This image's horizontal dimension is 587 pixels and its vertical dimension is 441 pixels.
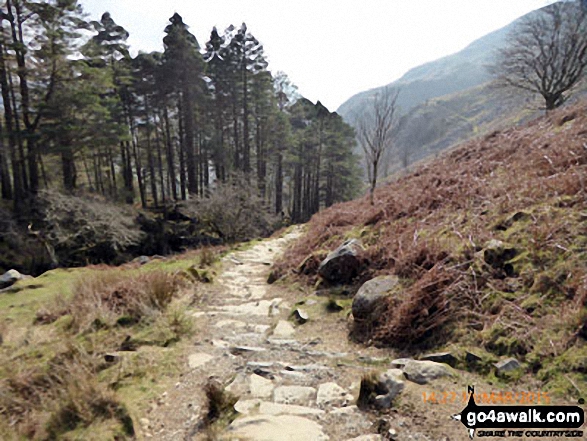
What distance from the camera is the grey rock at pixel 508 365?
215 cm

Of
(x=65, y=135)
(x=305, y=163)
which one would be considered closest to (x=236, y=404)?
(x=65, y=135)

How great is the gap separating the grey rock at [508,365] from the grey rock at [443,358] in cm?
32

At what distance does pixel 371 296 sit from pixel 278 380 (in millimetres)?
1685

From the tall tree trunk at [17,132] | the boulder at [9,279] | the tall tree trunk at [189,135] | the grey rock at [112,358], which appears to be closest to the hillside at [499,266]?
the grey rock at [112,358]

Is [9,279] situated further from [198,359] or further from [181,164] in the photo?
[181,164]

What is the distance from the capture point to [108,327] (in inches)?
146

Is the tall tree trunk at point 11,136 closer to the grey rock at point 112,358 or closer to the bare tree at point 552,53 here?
the grey rock at point 112,358

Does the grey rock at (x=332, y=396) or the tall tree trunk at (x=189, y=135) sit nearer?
the grey rock at (x=332, y=396)

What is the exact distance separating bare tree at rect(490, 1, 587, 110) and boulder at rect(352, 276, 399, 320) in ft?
57.0

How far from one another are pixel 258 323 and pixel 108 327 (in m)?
2.01

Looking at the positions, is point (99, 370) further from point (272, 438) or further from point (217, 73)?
point (217, 73)

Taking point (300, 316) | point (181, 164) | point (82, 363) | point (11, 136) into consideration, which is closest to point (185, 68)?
point (181, 164)

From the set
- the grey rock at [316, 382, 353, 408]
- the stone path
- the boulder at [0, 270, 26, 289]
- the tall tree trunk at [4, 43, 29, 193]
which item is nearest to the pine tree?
the tall tree trunk at [4, 43, 29, 193]

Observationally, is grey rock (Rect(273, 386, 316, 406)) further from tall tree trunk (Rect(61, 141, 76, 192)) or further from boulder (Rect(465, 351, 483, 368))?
tall tree trunk (Rect(61, 141, 76, 192))
